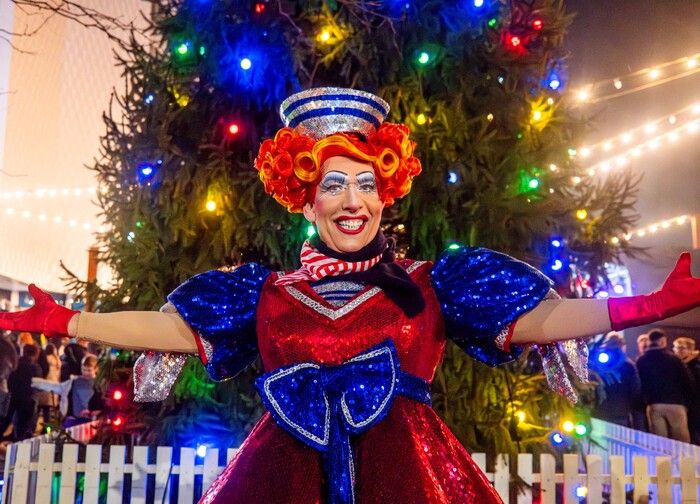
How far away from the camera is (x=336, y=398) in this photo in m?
1.93

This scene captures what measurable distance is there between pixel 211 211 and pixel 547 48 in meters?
2.29

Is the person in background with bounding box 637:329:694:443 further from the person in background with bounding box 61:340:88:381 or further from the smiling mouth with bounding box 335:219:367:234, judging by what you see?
the person in background with bounding box 61:340:88:381

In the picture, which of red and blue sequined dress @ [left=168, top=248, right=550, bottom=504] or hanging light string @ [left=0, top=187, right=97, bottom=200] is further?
hanging light string @ [left=0, top=187, right=97, bottom=200]

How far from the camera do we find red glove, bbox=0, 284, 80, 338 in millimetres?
2031

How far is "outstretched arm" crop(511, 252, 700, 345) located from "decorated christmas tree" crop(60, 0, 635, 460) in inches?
73.2

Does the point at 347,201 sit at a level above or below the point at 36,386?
above

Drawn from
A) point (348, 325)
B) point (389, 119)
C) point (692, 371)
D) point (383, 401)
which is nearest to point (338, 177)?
point (348, 325)

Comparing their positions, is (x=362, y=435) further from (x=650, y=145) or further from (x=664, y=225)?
(x=664, y=225)

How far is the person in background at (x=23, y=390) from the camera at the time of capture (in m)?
6.48

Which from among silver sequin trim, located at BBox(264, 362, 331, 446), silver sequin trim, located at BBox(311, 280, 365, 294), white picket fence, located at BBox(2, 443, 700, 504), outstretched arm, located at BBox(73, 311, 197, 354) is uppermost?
silver sequin trim, located at BBox(311, 280, 365, 294)

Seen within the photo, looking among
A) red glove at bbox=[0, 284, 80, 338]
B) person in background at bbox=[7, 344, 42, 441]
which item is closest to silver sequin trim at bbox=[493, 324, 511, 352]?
red glove at bbox=[0, 284, 80, 338]

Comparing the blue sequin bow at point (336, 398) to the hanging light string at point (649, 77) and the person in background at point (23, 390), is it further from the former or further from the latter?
the person in background at point (23, 390)

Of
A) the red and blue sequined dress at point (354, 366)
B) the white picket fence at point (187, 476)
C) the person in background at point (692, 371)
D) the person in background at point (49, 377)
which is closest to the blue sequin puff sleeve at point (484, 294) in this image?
the red and blue sequined dress at point (354, 366)

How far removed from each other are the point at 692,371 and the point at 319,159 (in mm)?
4782
